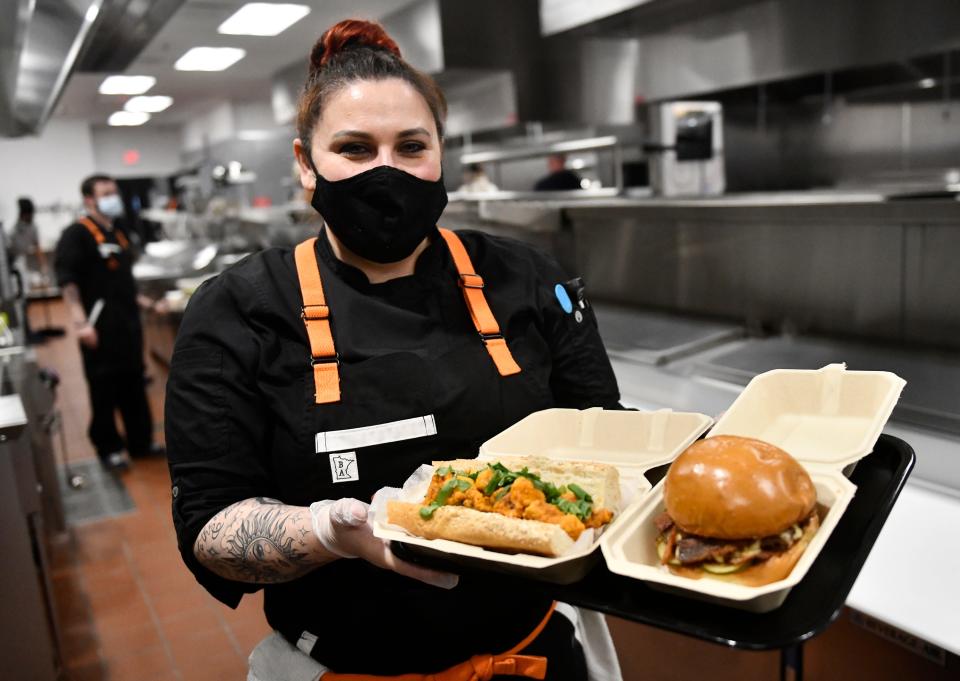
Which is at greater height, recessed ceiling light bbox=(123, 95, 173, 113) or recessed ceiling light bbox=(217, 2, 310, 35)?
recessed ceiling light bbox=(123, 95, 173, 113)

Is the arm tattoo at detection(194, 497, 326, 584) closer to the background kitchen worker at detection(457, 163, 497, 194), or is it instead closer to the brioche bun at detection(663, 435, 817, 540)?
the brioche bun at detection(663, 435, 817, 540)

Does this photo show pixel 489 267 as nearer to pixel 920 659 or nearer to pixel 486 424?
pixel 486 424

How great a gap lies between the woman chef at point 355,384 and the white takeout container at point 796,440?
0.98 feet

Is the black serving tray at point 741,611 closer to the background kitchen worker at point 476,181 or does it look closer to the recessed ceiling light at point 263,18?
the background kitchen worker at point 476,181

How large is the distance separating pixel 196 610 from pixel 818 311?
2.74 meters

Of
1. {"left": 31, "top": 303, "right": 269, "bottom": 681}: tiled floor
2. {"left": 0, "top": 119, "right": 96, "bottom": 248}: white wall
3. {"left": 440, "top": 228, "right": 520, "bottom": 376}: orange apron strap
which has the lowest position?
{"left": 31, "top": 303, "right": 269, "bottom": 681}: tiled floor

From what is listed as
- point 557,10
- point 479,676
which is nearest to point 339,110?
point 479,676

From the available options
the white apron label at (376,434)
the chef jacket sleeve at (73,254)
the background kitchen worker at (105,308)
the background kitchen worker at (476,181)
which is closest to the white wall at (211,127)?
the background kitchen worker at (476,181)

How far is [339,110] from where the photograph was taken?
1.21 m

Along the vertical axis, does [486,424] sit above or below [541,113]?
below

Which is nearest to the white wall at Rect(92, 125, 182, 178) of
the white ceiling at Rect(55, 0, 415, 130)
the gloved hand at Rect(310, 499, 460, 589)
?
the white ceiling at Rect(55, 0, 415, 130)

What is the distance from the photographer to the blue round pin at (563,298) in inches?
55.8

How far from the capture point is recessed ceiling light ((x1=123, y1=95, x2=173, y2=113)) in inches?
481

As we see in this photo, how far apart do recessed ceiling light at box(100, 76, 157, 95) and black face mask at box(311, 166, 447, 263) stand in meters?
9.82
